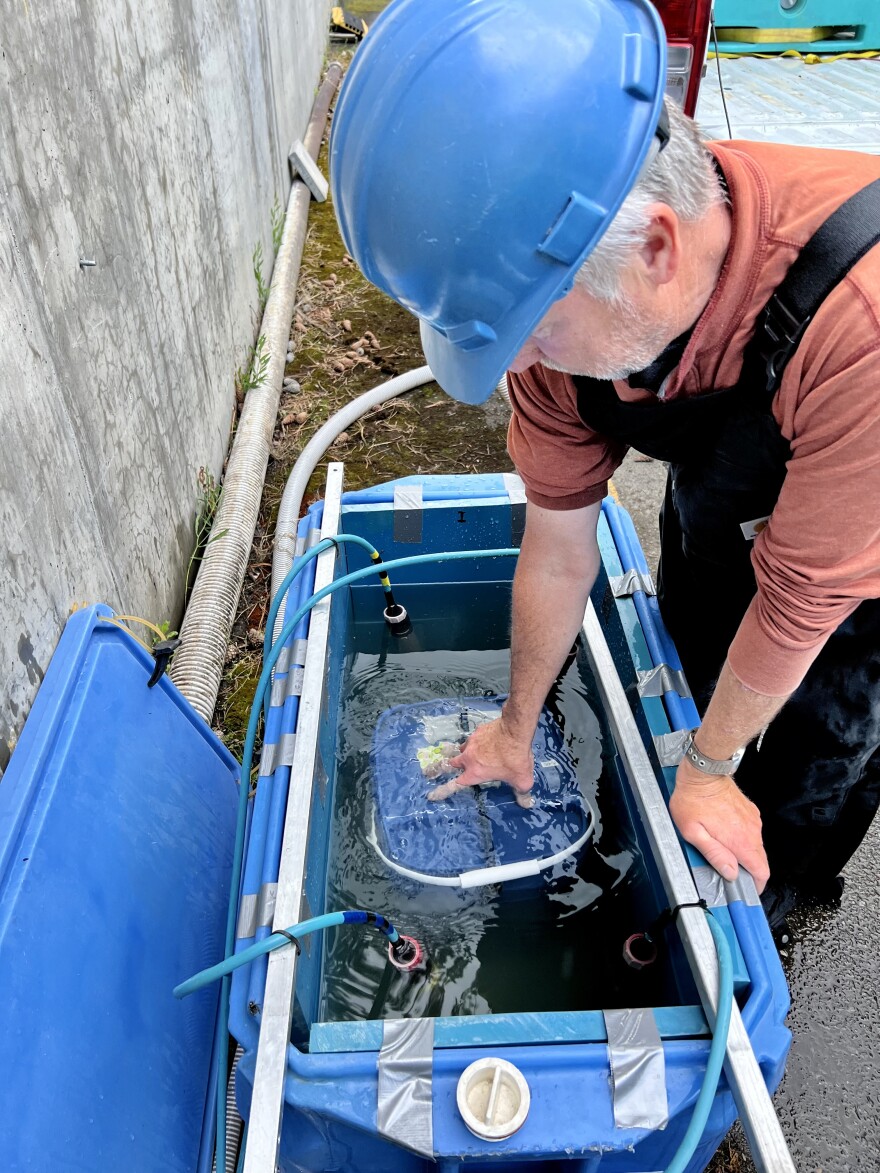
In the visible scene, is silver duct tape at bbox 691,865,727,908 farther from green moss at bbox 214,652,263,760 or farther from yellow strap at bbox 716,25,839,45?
yellow strap at bbox 716,25,839,45

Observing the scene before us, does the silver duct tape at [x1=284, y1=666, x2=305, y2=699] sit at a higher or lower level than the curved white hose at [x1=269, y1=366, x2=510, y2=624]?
higher

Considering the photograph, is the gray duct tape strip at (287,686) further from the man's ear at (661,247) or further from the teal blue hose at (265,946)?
the man's ear at (661,247)

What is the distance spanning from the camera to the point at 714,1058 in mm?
1055

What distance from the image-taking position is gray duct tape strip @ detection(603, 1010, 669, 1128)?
3.51 feet

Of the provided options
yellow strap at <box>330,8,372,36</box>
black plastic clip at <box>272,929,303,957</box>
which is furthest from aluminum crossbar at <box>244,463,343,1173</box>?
yellow strap at <box>330,8,372,36</box>

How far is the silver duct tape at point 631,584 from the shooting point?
1.82 m

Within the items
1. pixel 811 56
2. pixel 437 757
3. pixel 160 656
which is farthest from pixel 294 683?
pixel 811 56

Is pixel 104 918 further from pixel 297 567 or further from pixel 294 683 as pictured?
pixel 297 567

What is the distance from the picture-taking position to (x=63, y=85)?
158 centimetres

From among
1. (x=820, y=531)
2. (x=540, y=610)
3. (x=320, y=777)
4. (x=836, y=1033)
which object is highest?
(x=820, y=531)

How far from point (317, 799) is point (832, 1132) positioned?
4.12ft

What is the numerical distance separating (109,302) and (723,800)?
5.55ft

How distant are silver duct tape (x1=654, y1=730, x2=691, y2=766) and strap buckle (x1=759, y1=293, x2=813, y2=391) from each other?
0.71 m

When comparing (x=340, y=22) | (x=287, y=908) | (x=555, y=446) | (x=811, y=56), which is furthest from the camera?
(x=340, y=22)
